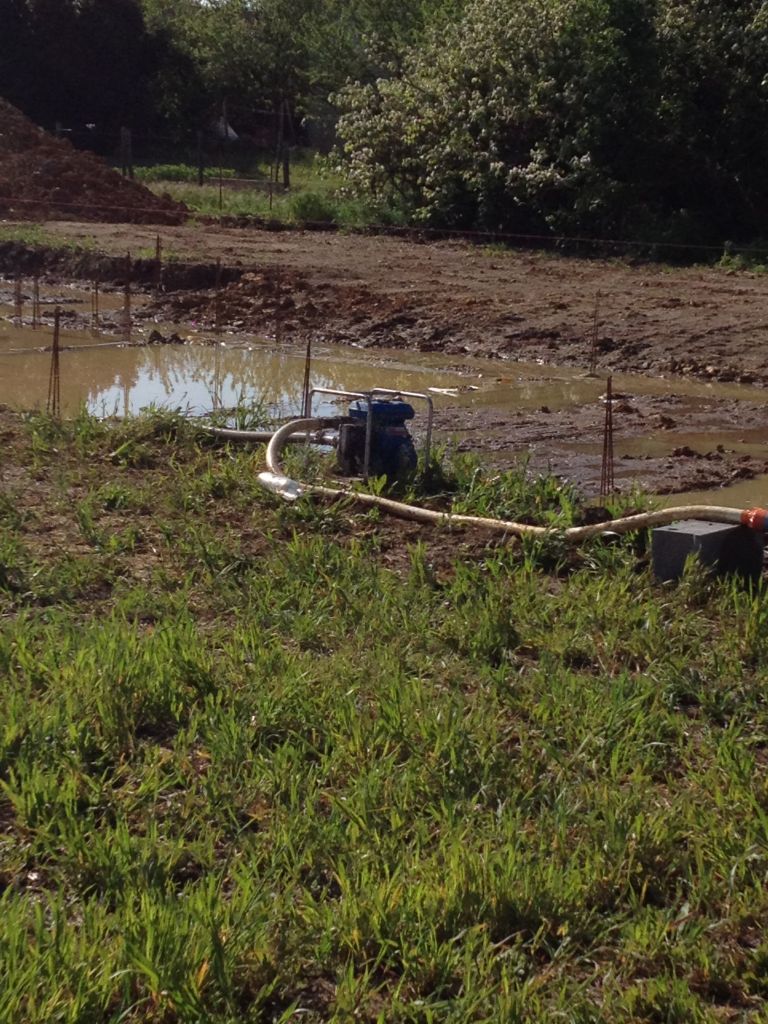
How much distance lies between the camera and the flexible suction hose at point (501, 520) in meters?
6.61

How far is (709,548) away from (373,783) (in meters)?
2.72

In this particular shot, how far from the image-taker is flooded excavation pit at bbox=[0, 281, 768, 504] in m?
10.4

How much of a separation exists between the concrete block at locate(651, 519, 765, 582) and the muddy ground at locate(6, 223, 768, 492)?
287cm

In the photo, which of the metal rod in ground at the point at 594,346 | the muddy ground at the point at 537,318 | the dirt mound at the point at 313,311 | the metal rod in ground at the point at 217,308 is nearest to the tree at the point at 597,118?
the muddy ground at the point at 537,318

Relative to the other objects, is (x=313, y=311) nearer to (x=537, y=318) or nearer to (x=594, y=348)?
(x=537, y=318)

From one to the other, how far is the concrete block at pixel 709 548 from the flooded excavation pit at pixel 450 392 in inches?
92.6

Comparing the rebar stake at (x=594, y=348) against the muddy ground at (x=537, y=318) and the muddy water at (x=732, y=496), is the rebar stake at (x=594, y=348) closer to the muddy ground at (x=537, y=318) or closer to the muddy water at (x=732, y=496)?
the muddy ground at (x=537, y=318)

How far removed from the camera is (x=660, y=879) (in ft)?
12.6

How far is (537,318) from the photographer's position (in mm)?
17219

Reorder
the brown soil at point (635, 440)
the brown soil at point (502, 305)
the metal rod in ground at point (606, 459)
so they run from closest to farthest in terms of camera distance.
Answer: the metal rod in ground at point (606, 459) → the brown soil at point (635, 440) → the brown soil at point (502, 305)

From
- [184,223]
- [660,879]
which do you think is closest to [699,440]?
[660,879]

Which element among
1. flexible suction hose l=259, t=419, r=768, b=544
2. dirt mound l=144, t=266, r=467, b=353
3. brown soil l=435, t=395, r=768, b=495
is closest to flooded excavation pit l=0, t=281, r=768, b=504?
brown soil l=435, t=395, r=768, b=495

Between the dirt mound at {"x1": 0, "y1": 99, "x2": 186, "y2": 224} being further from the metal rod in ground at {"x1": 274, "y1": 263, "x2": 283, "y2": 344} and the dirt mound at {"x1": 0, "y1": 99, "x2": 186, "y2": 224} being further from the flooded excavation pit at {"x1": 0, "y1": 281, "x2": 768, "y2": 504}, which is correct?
the flooded excavation pit at {"x1": 0, "y1": 281, "x2": 768, "y2": 504}

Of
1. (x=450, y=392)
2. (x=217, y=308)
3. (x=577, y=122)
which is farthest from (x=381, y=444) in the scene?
(x=577, y=122)
